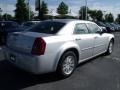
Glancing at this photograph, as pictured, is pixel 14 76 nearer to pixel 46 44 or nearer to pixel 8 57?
pixel 8 57

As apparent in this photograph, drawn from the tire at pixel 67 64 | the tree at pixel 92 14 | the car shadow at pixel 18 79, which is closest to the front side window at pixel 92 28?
the tire at pixel 67 64

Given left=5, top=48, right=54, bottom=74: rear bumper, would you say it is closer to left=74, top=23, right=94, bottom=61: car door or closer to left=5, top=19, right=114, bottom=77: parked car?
left=5, top=19, right=114, bottom=77: parked car

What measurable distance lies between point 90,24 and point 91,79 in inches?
79.7

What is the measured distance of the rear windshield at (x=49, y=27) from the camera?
5.27 metres

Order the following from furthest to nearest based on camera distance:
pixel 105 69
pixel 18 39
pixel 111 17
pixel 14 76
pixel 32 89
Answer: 1. pixel 111 17
2. pixel 105 69
3. pixel 14 76
4. pixel 18 39
5. pixel 32 89

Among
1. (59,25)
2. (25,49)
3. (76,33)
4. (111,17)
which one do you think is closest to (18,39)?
(25,49)

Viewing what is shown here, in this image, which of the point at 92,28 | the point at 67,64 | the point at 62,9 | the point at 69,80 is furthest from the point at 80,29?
the point at 62,9

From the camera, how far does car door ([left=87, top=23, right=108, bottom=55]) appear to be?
21.0 feet

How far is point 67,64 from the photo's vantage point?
17.1 feet

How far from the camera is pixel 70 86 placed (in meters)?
4.64

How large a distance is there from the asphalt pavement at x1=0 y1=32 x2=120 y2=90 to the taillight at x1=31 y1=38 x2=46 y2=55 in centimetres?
82

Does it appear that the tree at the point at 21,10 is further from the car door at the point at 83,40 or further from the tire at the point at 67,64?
the tire at the point at 67,64

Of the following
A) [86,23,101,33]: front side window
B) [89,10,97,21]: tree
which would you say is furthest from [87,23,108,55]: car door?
[89,10,97,21]: tree

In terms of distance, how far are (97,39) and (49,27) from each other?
1910mm
